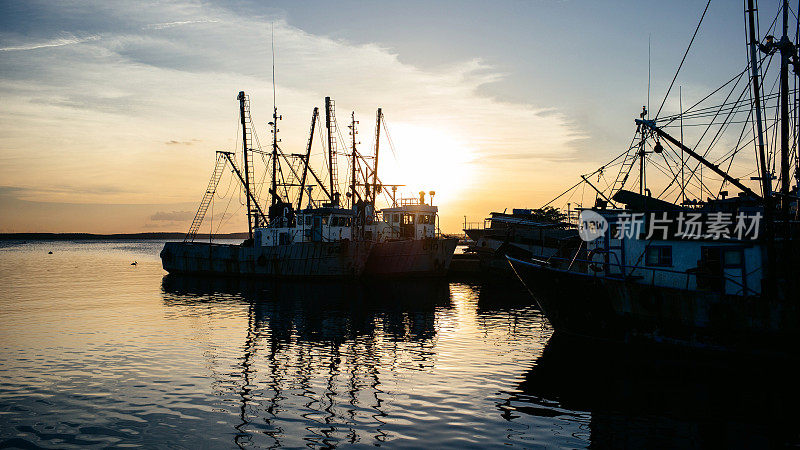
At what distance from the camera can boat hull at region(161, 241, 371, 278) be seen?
50344 millimetres

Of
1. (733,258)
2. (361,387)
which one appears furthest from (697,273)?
(361,387)

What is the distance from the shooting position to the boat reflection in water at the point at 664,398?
12609 mm

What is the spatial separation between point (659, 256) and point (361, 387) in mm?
14202

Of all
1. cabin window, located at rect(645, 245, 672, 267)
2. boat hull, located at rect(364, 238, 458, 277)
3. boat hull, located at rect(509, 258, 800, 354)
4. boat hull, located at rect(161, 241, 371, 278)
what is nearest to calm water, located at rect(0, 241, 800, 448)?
boat hull, located at rect(509, 258, 800, 354)

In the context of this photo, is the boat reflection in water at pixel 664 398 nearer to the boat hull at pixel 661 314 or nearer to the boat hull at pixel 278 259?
the boat hull at pixel 661 314

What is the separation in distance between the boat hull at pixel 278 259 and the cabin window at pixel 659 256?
1226 inches

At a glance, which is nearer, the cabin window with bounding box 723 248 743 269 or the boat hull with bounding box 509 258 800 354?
the boat hull with bounding box 509 258 800 354

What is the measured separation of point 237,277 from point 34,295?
18.7 m

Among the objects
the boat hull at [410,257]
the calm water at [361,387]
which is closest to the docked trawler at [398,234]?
the boat hull at [410,257]

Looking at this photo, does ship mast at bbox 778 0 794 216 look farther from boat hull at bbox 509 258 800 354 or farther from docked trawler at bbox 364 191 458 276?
docked trawler at bbox 364 191 458 276

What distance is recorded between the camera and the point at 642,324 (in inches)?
846

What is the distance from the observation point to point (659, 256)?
22.6 m

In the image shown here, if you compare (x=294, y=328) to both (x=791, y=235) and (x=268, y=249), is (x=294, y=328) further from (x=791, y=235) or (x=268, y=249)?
(x=268, y=249)

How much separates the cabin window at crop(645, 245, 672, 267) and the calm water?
4.08 metres
